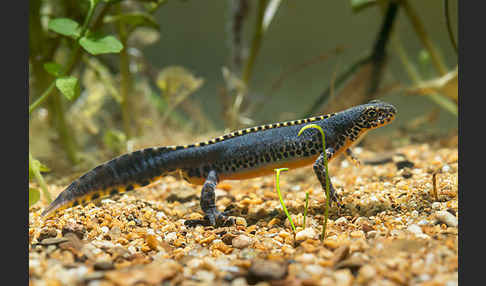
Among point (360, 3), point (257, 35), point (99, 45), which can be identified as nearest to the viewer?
point (99, 45)

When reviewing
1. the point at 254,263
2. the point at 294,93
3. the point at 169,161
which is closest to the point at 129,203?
the point at 169,161

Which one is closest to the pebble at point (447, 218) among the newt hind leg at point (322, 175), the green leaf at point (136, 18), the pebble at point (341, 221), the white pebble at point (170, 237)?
the pebble at point (341, 221)

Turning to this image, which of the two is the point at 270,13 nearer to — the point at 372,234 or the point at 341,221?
the point at 341,221

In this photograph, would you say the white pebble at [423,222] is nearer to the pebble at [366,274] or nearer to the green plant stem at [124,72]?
the pebble at [366,274]

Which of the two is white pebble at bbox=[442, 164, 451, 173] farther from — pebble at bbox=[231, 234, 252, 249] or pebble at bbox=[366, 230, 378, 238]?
pebble at bbox=[231, 234, 252, 249]

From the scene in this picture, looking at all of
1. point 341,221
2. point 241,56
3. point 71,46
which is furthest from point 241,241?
point 241,56
